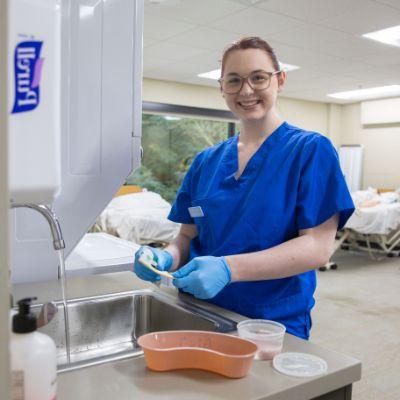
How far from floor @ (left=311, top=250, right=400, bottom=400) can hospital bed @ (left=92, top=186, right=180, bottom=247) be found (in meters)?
1.40

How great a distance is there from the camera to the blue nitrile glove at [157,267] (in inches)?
45.1

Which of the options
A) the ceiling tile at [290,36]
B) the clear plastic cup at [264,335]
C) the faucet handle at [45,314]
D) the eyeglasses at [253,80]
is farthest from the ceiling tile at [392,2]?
the faucet handle at [45,314]

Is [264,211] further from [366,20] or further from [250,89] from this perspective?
Result: [366,20]

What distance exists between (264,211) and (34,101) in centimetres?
70

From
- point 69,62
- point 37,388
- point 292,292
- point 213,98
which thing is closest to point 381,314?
point 292,292

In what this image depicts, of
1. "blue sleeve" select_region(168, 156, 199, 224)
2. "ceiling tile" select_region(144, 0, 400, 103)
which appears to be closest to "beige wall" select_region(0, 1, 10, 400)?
"blue sleeve" select_region(168, 156, 199, 224)

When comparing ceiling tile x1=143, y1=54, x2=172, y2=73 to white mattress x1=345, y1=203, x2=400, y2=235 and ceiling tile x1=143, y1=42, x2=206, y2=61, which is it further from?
white mattress x1=345, y1=203, x2=400, y2=235

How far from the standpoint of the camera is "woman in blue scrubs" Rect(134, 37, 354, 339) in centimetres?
104

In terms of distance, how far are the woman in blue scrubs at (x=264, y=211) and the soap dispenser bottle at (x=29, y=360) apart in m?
0.47

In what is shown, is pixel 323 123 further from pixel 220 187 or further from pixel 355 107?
pixel 220 187

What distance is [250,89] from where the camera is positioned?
1.16 m

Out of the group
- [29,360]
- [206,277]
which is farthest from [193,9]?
[29,360]

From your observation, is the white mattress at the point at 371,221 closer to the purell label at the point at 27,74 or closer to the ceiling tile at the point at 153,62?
the ceiling tile at the point at 153,62

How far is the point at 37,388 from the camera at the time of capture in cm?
53
